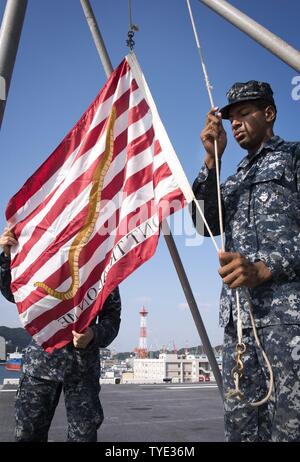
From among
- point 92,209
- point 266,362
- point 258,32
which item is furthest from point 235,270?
point 92,209

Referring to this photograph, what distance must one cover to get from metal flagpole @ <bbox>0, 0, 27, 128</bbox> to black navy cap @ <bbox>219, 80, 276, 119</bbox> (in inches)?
43.9

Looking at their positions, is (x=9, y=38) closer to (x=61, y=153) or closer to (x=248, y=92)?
(x=61, y=153)

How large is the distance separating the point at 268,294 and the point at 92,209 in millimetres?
1431

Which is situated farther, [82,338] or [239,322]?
[82,338]

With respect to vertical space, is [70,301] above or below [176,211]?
below

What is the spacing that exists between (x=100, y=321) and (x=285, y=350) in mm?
1513

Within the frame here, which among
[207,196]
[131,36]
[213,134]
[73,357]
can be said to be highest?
[131,36]

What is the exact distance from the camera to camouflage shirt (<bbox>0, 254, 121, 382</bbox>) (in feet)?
8.93

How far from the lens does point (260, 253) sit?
1.91 m

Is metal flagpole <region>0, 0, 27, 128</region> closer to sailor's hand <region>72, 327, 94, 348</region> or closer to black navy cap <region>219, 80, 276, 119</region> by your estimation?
black navy cap <region>219, 80, 276, 119</region>

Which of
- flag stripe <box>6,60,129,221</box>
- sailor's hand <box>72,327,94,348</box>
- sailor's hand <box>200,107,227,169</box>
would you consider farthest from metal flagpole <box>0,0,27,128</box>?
sailor's hand <box>72,327,94,348</box>

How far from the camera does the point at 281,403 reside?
5.73ft
